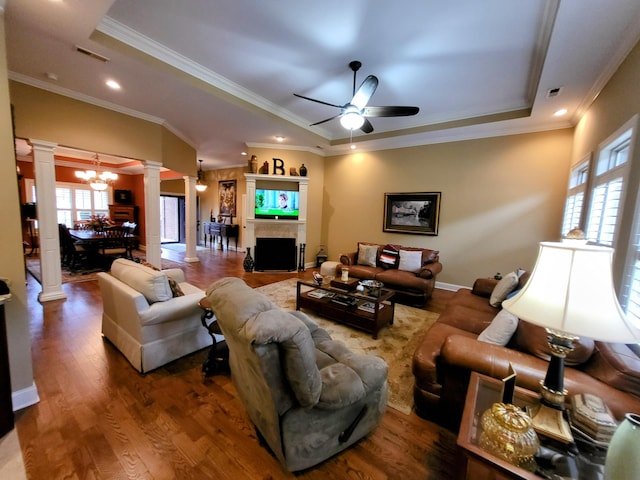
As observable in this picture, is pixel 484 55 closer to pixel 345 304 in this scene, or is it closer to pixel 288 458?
pixel 345 304

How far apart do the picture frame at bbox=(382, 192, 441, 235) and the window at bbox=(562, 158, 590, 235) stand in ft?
6.09

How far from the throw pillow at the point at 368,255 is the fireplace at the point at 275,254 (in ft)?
6.11

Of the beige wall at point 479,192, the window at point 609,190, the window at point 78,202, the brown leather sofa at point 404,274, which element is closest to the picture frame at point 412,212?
the beige wall at point 479,192

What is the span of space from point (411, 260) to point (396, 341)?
1.94 meters

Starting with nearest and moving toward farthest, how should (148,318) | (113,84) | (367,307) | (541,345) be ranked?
(541,345) → (148,318) → (367,307) → (113,84)

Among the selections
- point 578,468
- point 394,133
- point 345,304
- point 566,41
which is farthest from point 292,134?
point 578,468

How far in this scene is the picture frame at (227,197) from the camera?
8538 mm

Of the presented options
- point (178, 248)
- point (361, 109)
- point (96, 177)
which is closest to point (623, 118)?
point (361, 109)

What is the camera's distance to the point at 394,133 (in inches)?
205

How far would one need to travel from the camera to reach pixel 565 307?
37.7 inches

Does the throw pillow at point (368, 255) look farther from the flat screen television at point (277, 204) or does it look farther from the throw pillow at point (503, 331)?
the throw pillow at point (503, 331)

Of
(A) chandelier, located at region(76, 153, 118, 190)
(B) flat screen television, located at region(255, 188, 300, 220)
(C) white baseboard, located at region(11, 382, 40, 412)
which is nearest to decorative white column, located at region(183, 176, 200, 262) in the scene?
(B) flat screen television, located at region(255, 188, 300, 220)

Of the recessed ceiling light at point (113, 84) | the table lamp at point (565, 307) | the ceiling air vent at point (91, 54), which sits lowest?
the table lamp at point (565, 307)

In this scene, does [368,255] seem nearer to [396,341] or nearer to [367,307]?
[367,307]
